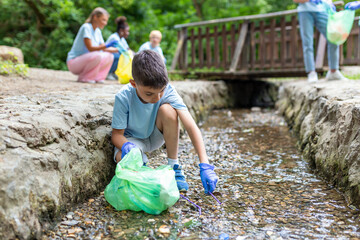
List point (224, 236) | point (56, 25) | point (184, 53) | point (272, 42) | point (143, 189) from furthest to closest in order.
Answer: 1. point (56, 25)
2. point (184, 53)
3. point (272, 42)
4. point (143, 189)
5. point (224, 236)

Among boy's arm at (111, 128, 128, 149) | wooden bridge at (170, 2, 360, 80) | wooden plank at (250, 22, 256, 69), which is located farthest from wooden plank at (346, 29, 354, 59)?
boy's arm at (111, 128, 128, 149)

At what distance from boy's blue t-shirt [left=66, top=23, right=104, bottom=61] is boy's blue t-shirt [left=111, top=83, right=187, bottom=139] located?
273 cm

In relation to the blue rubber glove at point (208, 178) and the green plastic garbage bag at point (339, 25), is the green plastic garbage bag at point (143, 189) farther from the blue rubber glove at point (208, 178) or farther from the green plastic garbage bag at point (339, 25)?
the green plastic garbage bag at point (339, 25)

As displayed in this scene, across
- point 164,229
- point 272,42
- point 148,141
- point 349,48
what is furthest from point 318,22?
point 164,229

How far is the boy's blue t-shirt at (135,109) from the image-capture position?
2.05 metres

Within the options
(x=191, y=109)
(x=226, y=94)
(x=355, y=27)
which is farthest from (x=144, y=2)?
(x=191, y=109)

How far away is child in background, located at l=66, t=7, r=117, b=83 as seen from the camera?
178 inches

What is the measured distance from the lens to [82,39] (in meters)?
4.57

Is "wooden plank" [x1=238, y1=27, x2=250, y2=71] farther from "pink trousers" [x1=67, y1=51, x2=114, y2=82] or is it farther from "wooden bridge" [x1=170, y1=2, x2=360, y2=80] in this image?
"pink trousers" [x1=67, y1=51, x2=114, y2=82]

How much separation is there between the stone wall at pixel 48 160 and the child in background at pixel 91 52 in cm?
213

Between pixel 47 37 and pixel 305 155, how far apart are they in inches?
335

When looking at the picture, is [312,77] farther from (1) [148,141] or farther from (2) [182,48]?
(2) [182,48]

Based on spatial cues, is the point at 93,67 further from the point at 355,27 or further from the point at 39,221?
the point at 355,27

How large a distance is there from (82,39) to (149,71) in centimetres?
303
